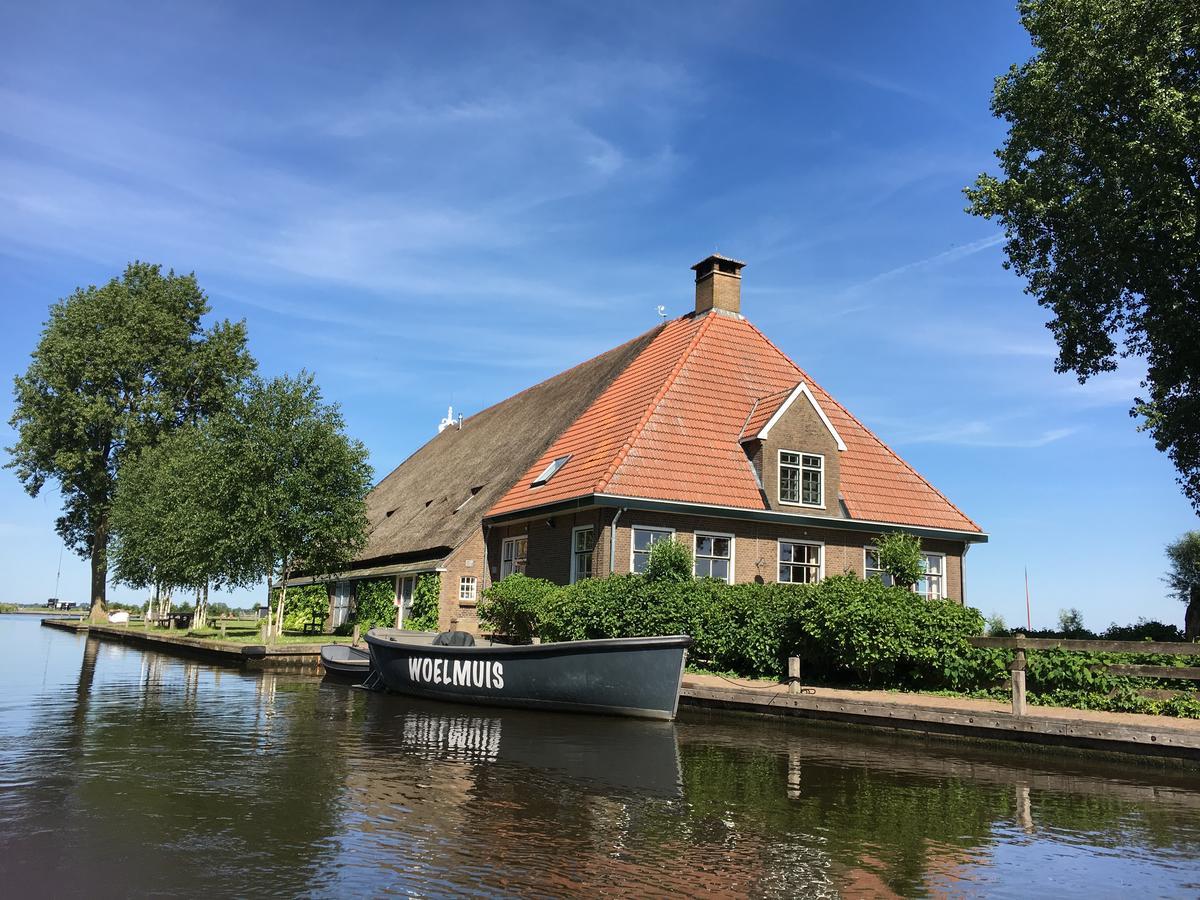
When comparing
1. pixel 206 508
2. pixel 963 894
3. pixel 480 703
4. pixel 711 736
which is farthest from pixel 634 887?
pixel 206 508

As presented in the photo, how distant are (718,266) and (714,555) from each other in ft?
37.5

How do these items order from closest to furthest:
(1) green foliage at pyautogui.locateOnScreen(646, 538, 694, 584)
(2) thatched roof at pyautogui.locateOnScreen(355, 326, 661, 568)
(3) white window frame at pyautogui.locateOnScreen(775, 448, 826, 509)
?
(1) green foliage at pyautogui.locateOnScreen(646, 538, 694, 584) → (3) white window frame at pyautogui.locateOnScreen(775, 448, 826, 509) → (2) thatched roof at pyautogui.locateOnScreen(355, 326, 661, 568)

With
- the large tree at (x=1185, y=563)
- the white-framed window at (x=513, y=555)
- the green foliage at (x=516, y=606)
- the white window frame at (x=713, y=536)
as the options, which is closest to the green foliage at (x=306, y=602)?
the white-framed window at (x=513, y=555)

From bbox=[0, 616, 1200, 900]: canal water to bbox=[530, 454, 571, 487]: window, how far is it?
1307 cm

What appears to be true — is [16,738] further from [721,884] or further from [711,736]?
[721,884]

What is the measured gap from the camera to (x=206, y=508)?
110 feet

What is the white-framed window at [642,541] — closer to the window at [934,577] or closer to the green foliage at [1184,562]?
the window at [934,577]

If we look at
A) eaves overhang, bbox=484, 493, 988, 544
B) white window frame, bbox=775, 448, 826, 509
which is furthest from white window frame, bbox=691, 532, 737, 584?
white window frame, bbox=775, 448, 826, 509

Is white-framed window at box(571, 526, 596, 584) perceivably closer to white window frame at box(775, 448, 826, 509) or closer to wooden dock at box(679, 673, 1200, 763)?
white window frame at box(775, 448, 826, 509)

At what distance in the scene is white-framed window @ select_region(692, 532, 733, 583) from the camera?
25.0 metres

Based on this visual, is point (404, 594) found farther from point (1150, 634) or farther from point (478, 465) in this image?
point (1150, 634)

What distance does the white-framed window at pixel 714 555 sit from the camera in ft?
82.2

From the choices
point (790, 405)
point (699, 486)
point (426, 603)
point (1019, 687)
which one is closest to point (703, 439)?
point (699, 486)

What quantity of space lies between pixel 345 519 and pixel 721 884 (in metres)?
28.7
